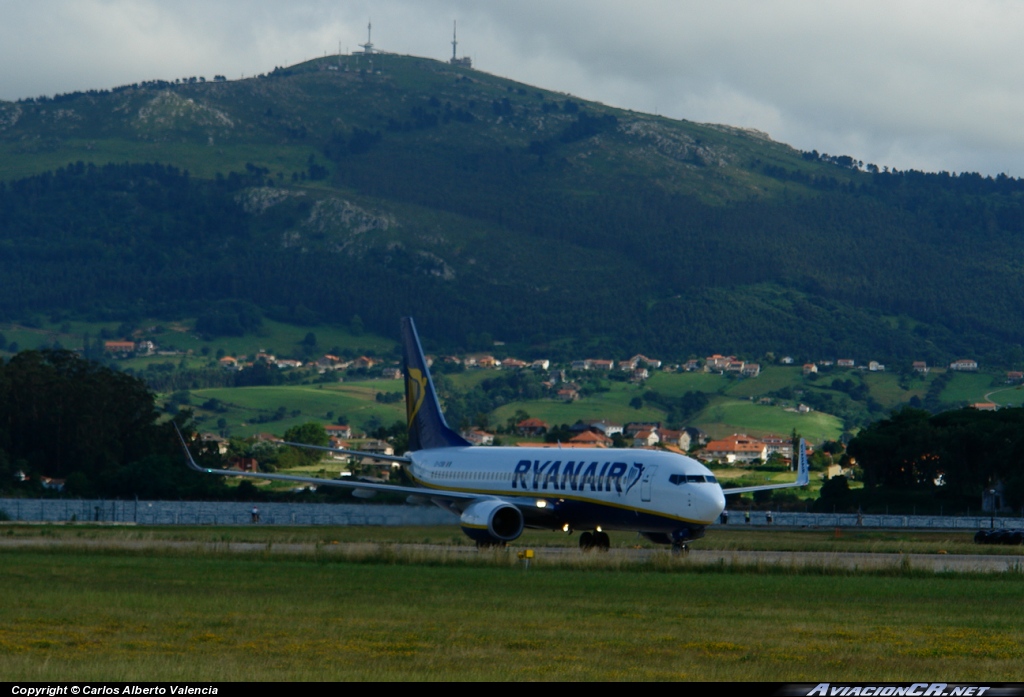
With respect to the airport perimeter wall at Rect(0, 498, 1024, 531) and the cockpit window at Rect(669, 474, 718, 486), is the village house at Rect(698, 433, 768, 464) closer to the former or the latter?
the airport perimeter wall at Rect(0, 498, 1024, 531)

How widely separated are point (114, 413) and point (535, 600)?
92.2 m

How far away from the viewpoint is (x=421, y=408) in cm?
6197

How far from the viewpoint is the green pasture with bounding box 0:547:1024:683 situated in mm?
19328

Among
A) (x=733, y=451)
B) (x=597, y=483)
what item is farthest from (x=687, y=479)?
(x=733, y=451)

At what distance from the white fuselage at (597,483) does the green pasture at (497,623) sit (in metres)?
7.11

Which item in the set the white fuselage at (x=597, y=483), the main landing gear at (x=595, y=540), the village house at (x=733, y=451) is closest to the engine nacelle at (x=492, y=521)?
the white fuselage at (x=597, y=483)

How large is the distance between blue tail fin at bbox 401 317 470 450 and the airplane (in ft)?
7.77

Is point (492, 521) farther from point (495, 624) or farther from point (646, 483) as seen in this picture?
point (495, 624)

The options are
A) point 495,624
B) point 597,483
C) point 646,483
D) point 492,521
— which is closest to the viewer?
point 495,624

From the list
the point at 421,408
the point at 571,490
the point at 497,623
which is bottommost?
the point at 497,623

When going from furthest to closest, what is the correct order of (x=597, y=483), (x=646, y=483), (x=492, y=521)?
1. (x=492, y=521)
2. (x=597, y=483)
3. (x=646, y=483)

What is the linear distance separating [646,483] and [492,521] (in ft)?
18.7

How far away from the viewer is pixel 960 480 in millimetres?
97188
